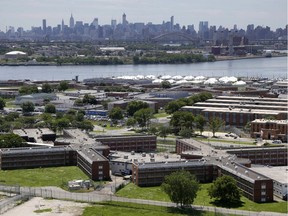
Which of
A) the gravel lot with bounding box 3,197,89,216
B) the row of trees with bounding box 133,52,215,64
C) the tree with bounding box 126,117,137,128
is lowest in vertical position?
the gravel lot with bounding box 3,197,89,216

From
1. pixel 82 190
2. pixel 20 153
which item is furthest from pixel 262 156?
pixel 20 153

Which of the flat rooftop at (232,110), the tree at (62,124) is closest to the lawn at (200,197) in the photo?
the tree at (62,124)

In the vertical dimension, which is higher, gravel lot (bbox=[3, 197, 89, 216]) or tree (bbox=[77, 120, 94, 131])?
tree (bbox=[77, 120, 94, 131])

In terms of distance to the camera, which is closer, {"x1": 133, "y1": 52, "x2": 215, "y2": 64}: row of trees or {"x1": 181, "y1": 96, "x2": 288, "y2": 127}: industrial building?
{"x1": 181, "y1": 96, "x2": 288, "y2": 127}: industrial building

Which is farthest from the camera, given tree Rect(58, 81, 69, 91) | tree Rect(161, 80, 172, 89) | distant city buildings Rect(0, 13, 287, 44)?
distant city buildings Rect(0, 13, 287, 44)

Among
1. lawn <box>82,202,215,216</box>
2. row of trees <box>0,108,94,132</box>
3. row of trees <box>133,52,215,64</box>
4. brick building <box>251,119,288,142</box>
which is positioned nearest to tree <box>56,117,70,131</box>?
row of trees <box>0,108,94,132</box>

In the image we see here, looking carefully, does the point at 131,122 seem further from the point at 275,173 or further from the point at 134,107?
the point at 275,173

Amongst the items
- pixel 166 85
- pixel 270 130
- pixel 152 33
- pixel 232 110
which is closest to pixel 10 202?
pixel 270 130

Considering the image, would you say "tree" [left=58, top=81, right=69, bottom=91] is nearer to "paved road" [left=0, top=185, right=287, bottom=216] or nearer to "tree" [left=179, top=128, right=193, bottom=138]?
"tree" [left=179, top=128, right=193, bottom=138]
